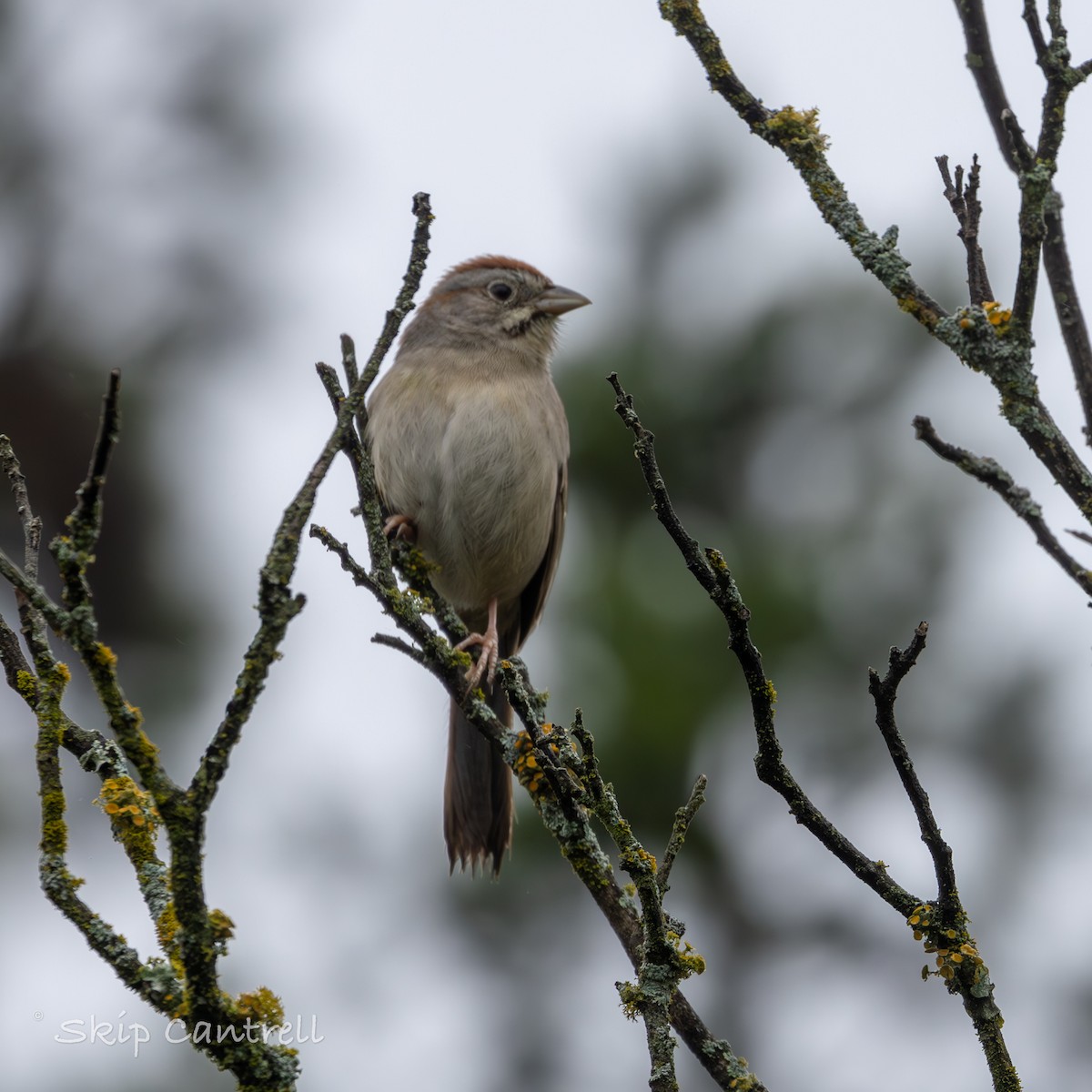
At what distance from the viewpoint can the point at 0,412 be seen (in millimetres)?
9008

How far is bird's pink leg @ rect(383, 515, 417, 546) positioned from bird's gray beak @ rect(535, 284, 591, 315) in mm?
1255

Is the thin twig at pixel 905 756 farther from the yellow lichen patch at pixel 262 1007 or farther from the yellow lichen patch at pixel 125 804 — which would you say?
the yellow lichen patch at pixel 125 804

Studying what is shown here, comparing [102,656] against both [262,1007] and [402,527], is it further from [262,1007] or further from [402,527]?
[402,527]

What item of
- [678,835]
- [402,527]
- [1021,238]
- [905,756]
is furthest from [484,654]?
[1021,238]

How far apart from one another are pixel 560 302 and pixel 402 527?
138cm

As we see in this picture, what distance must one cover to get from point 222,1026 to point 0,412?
7.35 metres

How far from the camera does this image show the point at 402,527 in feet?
17.4

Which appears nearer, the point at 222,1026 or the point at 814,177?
the point at 222,1026

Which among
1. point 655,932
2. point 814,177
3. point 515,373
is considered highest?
point 515,373

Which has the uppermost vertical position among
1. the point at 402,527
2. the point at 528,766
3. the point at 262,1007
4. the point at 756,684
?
the point at 402,527

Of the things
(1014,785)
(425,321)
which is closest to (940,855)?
(425,321)

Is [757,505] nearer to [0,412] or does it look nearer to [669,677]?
[669,677]

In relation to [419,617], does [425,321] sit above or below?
above

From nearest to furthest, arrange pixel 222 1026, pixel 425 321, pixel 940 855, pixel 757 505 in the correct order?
pixel 222 1026, pixel 940 855, pixel 425 321, pixel 757 505
